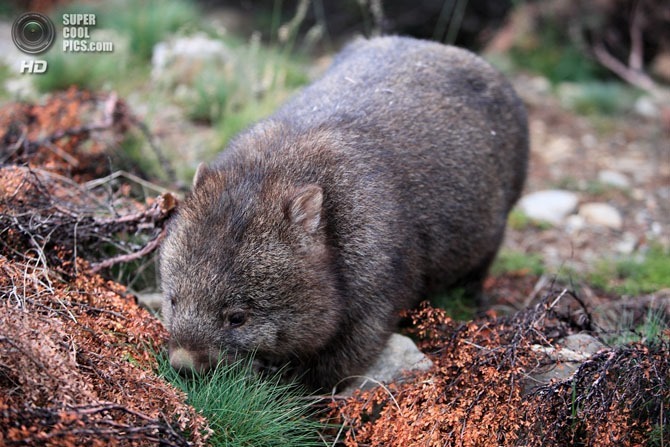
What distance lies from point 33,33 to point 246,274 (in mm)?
4691

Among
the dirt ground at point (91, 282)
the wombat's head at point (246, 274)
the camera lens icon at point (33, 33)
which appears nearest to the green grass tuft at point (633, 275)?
the dirt ground at point (91, 282)

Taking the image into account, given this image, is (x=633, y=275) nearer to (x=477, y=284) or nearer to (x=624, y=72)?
(x=477, y=284)

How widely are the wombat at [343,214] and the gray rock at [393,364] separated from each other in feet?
0.30

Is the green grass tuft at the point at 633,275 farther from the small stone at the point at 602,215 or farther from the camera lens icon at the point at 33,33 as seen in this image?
the camera lens icon at the point at 33,33

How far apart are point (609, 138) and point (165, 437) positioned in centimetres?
706

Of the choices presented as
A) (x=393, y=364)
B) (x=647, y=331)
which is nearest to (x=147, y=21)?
(x=393, y=364)

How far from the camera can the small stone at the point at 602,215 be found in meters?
6.73

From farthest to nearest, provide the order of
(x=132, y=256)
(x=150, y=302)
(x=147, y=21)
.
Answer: (x=147, y=21), (x=150, y=302), (x=132, y=256)

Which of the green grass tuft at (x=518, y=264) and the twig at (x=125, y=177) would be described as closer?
the twig at (x=125, y=177)

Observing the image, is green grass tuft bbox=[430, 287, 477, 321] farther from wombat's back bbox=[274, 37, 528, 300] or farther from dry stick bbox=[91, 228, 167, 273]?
dry stick bbox=[91, 228, 167, 273]

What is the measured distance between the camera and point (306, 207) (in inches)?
136

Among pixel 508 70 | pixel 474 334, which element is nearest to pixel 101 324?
pixel 474 334

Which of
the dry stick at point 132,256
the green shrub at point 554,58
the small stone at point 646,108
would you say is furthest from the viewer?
the green shrub at point 554,58

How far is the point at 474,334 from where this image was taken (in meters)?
3.74
